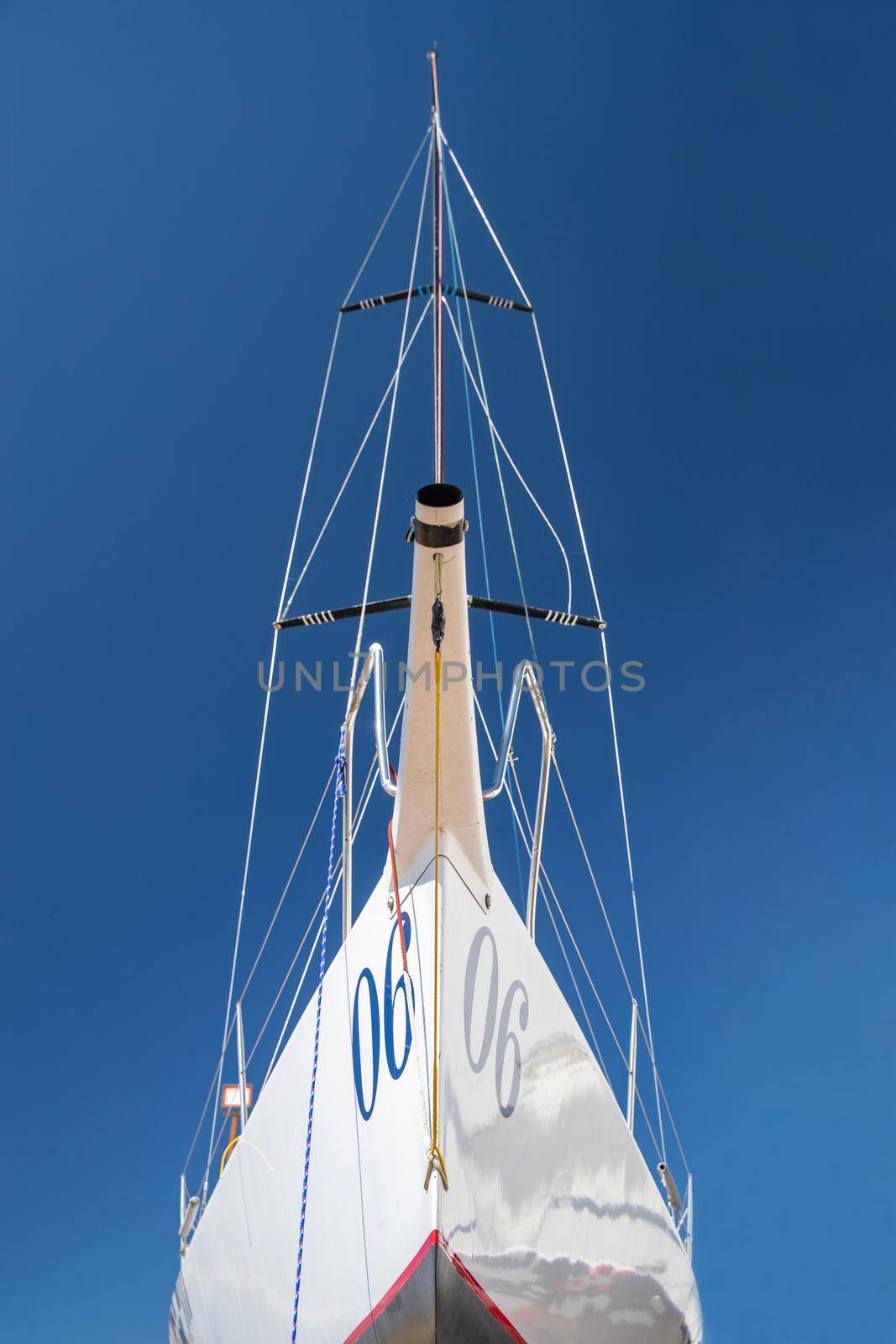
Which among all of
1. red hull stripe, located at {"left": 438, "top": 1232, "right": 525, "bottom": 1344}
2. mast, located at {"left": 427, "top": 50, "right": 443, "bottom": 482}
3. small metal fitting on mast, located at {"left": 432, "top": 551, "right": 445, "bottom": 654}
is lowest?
red hull stripe, located at {"left": 438, "top": 1232, "right": 525, "bottom": 1344}

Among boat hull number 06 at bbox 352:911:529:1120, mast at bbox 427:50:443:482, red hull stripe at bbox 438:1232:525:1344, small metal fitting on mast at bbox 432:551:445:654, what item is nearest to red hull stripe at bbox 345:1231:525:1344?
red hull stripe at bbox 438:1232:525:1344

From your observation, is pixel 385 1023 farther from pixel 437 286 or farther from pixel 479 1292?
pixel 437 286

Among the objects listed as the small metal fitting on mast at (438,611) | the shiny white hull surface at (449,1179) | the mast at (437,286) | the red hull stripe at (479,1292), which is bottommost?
the red hull stripe at (479,1292)

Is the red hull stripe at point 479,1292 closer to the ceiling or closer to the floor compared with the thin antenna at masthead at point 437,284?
closer to the floor

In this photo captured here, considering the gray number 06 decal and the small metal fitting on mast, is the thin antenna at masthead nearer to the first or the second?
the small metal fitting on mast

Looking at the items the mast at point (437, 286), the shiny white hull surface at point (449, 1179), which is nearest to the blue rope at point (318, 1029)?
the shiny white hull surface at point (449, 1179)

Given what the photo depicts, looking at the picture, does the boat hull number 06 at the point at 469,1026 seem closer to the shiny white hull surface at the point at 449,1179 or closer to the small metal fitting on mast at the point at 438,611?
the shiny white hull surface at the point at 449,1179

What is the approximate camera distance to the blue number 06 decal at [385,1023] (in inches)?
189

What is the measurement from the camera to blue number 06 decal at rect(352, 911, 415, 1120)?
479cm

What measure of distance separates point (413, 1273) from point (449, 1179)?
1.33ft

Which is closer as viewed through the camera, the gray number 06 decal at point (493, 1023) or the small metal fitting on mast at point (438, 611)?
the gray number 06 decal at point (493, 1023)

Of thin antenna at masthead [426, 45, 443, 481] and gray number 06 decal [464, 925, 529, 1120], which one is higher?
thin antenna at masthead [426, 45, 443, 481]

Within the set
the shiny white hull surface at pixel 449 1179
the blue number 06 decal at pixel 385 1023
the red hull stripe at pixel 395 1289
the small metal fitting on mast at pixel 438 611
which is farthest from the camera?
the small metal fitting on mast at pixel 438 611

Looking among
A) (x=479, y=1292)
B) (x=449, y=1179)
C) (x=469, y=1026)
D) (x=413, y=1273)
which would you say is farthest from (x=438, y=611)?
(x=479, y=1292)
